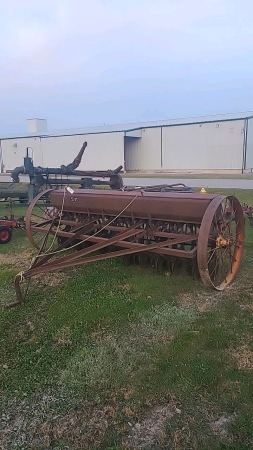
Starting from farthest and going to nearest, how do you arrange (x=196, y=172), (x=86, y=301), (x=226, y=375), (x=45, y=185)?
(x=196, y=172)
(x=45, y=185)
(x=86, y=301)
(x=226, y=375)

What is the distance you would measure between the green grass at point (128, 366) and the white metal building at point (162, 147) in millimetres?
25270

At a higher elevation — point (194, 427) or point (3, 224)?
point (3, 224)

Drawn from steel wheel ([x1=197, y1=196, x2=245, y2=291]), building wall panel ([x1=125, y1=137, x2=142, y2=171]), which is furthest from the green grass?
building wall panel ([x1=125, y1=137, x2=142, y2=171])

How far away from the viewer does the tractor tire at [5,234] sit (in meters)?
7.93

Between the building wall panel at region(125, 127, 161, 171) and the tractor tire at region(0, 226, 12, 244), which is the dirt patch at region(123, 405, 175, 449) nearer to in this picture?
the tractor tire at region(0, 226, 12, 244)

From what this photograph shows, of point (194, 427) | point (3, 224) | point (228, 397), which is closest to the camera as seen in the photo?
point (194, 427)

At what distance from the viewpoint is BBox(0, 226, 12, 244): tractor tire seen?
26.0ft

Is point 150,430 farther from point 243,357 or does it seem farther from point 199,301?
point 199,301

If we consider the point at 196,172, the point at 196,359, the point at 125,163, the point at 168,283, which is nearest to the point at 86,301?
the point at 168,283

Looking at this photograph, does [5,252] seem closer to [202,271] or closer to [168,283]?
[168,283]

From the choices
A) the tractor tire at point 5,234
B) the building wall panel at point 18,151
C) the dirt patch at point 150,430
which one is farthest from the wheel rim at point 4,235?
the building wall panel at point 18,151

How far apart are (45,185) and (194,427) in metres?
10.1

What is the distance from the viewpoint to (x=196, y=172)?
100 feet

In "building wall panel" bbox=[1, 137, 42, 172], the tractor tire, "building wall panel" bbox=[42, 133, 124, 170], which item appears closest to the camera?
the tractor tire
